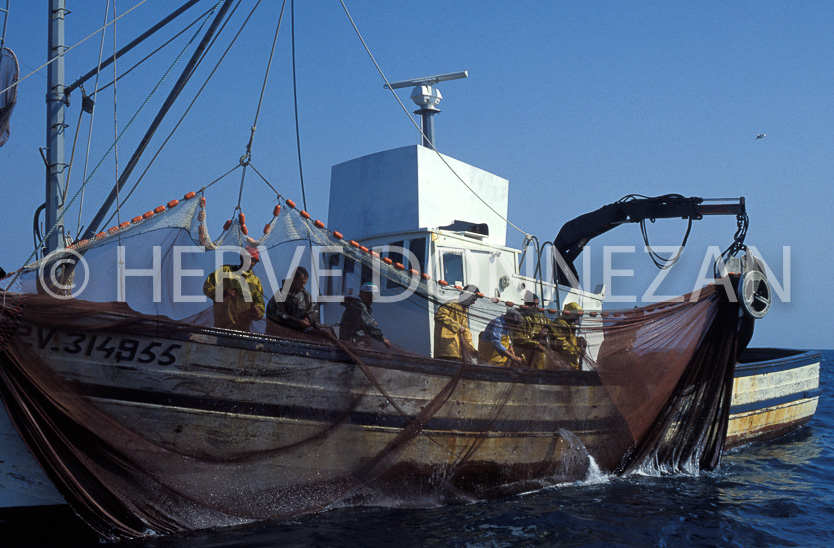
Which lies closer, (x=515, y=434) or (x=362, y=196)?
(x=515, y=434)

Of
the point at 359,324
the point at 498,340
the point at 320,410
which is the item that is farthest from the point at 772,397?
the point at 320,410

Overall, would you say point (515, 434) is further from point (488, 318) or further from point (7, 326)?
point (7, 326)

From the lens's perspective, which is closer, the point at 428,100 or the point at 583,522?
the point at 583,522

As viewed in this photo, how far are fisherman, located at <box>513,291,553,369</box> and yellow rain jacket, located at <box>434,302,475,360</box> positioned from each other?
2.29 feet

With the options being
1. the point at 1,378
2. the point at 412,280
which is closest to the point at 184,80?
the point at 412,280

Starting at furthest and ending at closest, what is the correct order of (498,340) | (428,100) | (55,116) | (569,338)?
(428,100) < (55,116) < (569,338) < (498,340)

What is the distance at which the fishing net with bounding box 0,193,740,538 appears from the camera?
6348 millimetres

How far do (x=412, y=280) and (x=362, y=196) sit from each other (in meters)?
4.20

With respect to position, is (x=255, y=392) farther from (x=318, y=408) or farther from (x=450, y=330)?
(x=450, y=330)

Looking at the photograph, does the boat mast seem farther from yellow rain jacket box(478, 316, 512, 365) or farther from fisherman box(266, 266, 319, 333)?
yellow rain jacket box(478, 316, 512, 365)

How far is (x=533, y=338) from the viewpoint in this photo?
8.92 m

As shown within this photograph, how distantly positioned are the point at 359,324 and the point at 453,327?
1.24m

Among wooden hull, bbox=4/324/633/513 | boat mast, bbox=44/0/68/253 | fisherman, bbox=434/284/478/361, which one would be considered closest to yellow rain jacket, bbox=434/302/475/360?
fisherman, bbox=434/284/478/361

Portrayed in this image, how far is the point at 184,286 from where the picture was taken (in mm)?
7371
